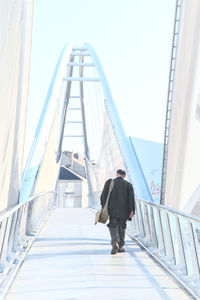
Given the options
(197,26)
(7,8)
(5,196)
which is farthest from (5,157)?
(197,26)

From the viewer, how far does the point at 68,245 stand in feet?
31.9

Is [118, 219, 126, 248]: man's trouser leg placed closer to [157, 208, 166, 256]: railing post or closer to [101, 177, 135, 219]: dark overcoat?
[101, 177, 135, 219]: dark overcoat

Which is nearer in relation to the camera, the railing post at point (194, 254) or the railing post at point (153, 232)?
the railing post at point (194, 254)

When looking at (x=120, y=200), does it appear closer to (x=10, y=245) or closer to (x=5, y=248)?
(x=10, y=245)

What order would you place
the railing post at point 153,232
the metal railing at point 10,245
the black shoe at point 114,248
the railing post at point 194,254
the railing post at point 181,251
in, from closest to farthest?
the railing post at point 194,254, the metal railing at point 10,245, the railing post at point 181,251, the black shoe at point 114,248, the railing post at point 153,232

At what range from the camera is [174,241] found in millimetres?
7594

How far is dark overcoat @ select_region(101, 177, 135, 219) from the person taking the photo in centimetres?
891

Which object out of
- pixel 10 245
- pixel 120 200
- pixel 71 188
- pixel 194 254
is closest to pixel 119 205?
pixel 120 200

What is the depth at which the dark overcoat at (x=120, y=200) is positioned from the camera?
29.2 feet

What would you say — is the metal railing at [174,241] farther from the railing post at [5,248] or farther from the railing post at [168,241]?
the railing post at [5,248]

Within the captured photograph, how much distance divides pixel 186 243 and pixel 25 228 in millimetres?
4504

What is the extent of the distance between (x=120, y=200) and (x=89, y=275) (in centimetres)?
257

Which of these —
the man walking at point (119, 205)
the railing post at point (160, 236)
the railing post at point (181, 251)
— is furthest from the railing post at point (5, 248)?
the railing post at point (160, 236)

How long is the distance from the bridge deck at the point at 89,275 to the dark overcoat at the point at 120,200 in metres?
0.66
